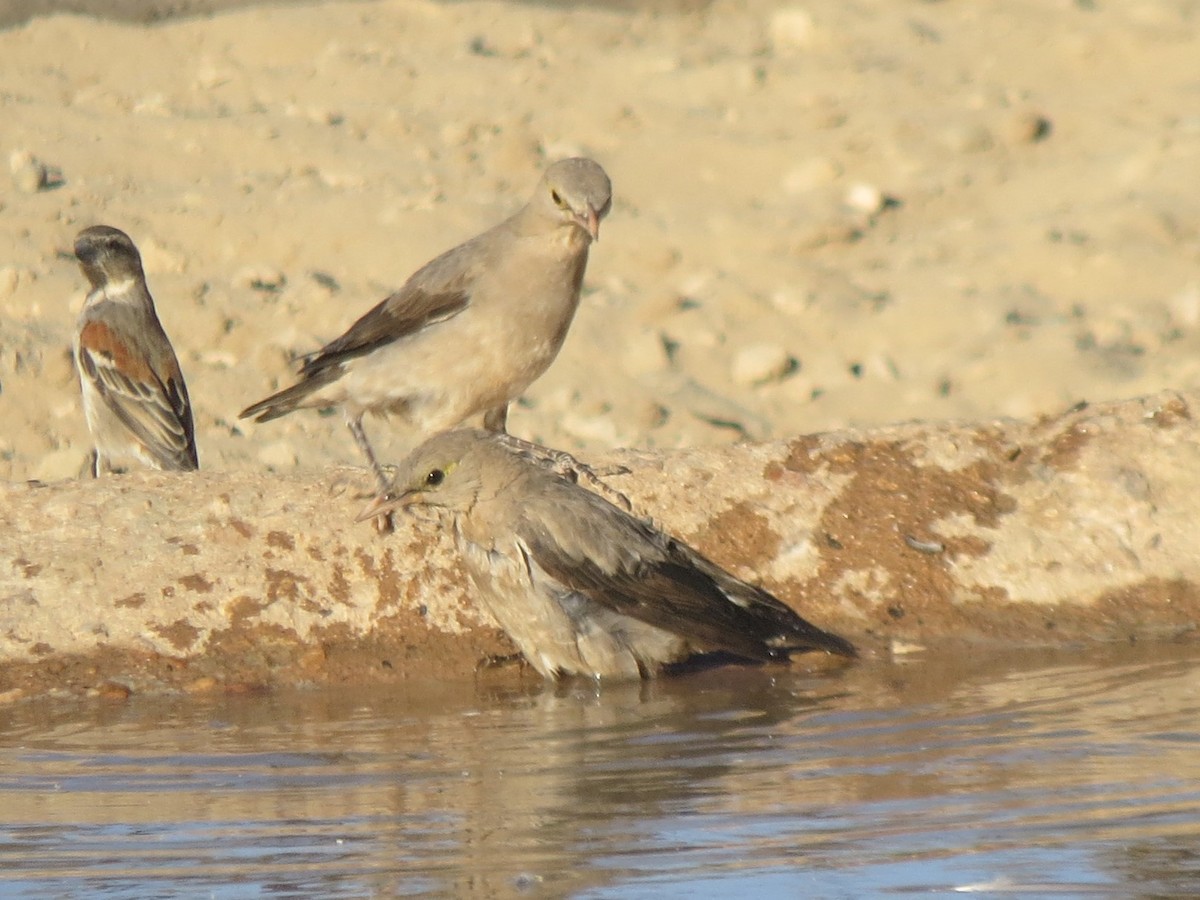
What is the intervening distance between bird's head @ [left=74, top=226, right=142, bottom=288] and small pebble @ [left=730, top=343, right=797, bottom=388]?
104 inches

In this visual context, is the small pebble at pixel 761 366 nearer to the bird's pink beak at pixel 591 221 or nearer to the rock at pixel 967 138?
the bird's pink beak at pixel 591 221

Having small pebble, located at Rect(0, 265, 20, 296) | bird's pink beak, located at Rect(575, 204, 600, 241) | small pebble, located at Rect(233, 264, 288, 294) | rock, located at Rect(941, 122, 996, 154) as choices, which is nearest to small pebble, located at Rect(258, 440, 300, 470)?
small pebble, located at Rect(233, 264, 288, 294)

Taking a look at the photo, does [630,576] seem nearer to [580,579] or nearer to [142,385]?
[580,579]

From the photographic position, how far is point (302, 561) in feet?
20.3

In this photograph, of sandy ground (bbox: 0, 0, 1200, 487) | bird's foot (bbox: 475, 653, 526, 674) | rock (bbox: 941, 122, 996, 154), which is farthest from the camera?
rock (bbox: 941, 122, 996, 154)

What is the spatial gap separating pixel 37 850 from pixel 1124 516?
3398 millimetres

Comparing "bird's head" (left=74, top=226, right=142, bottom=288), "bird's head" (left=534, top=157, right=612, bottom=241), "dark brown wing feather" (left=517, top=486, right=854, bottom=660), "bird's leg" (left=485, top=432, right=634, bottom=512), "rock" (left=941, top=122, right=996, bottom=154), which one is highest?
"rock" (left=941, top=122, right=996, bottom=154)

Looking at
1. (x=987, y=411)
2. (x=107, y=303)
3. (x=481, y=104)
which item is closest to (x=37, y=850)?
(x=107, y=303)

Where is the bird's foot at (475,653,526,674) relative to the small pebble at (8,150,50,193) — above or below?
below

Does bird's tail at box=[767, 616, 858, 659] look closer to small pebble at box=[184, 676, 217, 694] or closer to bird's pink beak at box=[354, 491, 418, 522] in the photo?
bird's pink beak at box=[354, 491, 418, 522]

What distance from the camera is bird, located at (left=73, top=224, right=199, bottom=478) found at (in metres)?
8.56

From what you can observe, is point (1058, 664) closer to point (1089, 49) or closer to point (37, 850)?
point (37, 850)

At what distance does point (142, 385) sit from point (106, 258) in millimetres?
867

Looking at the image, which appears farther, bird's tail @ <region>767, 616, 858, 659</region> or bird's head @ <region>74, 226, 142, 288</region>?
bird's head @ <region>74, 226, 142, 288</region>
